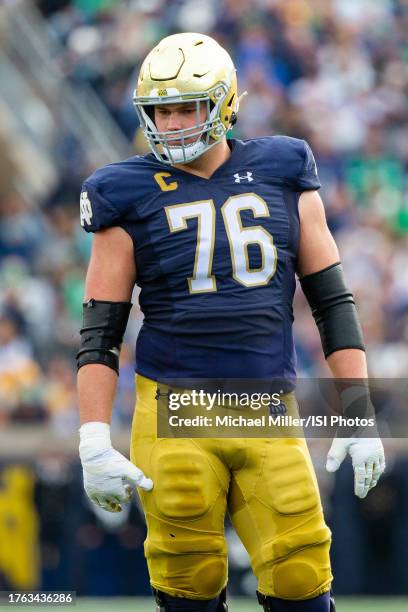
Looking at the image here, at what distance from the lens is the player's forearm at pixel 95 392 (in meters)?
3.80

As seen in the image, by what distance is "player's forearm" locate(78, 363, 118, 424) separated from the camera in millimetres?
3805

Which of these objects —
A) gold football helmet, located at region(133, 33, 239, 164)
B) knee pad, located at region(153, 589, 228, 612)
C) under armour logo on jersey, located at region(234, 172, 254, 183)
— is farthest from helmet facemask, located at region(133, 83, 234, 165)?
knee pad, located at region(153, 589, 228, 612)

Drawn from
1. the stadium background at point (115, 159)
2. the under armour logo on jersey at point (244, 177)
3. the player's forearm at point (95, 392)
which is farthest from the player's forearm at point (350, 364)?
the stadium background at point (115, 159)

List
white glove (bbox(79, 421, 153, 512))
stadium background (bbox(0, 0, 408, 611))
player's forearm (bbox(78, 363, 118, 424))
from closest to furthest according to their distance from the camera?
1. white glove (bbox(79, 421, 153, 512))
2. player's forearm (bbox(78, 363, 118, 424))
3. stadium background (bbox(0, 0, 408, 611))

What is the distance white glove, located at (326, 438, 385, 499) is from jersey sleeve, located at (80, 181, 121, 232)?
38.9 inches

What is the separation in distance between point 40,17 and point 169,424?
27.7 feet

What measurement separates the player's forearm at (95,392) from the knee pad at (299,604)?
746mm

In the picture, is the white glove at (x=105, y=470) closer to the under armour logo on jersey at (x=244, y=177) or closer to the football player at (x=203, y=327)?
the football player at (x=203, y=327)

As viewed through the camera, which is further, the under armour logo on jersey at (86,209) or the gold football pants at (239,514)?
the under armour logo on jersey at (86,209)

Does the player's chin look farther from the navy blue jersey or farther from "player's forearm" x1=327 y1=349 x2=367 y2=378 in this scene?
"player's forearm" x1=327 y1=349 x2=367 y2=378

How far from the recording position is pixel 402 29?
11.0 meters

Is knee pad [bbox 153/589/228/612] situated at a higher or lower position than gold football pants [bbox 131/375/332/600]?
lower

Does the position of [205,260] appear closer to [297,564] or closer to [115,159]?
[297,564]

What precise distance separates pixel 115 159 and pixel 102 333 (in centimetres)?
707
